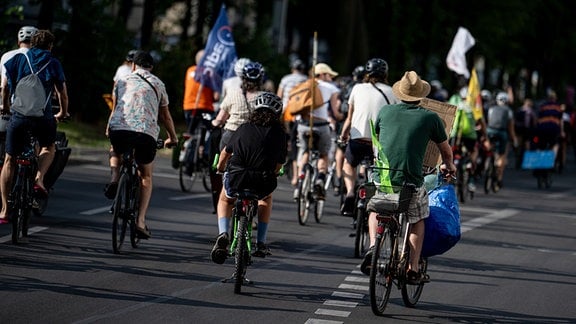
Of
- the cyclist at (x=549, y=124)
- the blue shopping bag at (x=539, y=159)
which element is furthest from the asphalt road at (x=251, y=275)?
the cyclist at (x=549, y=124)

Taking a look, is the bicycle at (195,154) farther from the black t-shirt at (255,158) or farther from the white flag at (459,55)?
the black t-shirt at (255,158)

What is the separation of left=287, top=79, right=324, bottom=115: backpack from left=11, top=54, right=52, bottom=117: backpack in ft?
17.3

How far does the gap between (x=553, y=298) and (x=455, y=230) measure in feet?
5.40

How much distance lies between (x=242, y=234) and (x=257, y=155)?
0.73 m

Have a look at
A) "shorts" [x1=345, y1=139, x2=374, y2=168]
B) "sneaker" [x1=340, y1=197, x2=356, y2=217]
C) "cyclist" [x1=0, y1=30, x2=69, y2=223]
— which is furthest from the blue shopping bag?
"cyclist" [x1=0, y1=30, x2=69, y2=223]

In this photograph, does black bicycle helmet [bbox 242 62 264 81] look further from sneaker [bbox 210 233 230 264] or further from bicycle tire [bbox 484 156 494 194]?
bicycle tire [bbox 484 156 494 194]

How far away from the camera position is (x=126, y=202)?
12828mm

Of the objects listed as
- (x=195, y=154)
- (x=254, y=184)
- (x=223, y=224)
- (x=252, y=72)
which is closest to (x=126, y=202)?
(x=223, y=224)

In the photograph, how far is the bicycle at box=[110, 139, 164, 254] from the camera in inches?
498

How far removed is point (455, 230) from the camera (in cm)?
1088

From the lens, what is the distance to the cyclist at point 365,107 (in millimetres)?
14641

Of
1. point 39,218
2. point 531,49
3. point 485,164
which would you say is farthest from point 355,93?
point 531,49

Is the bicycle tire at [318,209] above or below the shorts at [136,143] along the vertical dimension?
below

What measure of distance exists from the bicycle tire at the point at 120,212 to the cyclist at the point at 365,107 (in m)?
2.81
